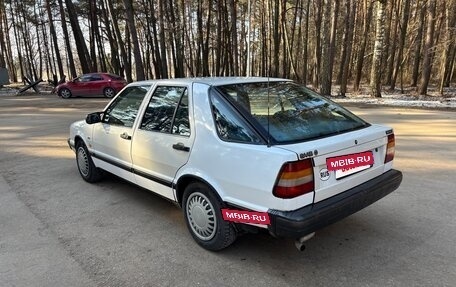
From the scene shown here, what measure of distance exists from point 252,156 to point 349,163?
834 millimetres

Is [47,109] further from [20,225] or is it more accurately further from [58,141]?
[20,225]

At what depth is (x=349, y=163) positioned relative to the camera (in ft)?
9.86

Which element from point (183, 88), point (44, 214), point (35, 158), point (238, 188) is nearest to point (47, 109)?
point (35, 158)

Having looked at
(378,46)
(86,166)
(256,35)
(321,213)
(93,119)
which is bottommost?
(86,166)

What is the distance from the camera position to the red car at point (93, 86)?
20.6 metres

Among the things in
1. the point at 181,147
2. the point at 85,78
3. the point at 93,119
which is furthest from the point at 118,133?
the point at 85,78

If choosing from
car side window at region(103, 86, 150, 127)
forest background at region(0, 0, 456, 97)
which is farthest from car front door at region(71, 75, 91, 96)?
car side window at region(103, 86, 150, 127)

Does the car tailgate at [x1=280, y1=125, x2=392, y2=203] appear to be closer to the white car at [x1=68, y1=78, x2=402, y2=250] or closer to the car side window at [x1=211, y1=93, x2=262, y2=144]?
the white car at [x1=68, y1=78, x2=402, y2=250]

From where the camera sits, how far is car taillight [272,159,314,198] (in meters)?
2.63

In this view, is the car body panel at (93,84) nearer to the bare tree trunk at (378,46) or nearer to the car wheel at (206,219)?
the bare tree trunk at (378,46)

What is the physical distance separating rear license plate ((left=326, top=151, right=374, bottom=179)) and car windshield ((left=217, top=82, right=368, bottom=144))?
0.27m

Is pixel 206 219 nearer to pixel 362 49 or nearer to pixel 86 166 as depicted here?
pixel 86 166

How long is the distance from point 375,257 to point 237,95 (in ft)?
6.03

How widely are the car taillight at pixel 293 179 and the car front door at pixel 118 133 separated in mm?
2061
